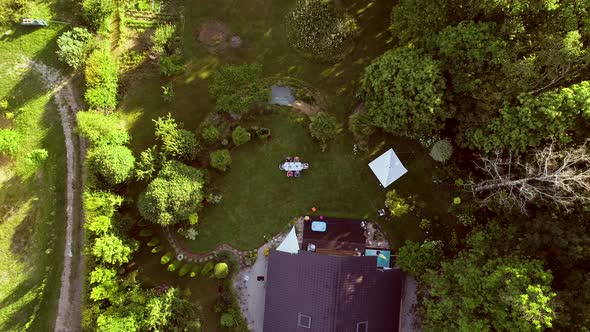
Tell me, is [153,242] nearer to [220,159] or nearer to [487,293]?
[220,159]

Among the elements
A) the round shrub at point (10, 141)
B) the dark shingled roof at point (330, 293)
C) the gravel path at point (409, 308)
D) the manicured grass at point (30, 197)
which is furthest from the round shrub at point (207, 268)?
the round shrub at point (10, 141)

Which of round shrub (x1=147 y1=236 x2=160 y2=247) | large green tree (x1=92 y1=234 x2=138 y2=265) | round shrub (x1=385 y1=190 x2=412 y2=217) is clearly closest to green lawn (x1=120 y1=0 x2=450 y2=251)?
round shrub (x1=385 y1=190 x2=412 y2=217)

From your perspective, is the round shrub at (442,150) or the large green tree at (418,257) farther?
the round shrub at (442,150)

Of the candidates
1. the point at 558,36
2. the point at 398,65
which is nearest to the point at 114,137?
the point at 398,65

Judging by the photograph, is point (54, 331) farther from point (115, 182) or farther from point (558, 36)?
point (558, 36)

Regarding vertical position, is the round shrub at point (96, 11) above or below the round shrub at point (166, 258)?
above

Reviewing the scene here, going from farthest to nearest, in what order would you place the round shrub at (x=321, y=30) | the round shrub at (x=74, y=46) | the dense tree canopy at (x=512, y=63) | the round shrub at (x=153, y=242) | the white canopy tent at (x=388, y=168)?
the round shrub at (x=321, y=30) < the round shrub at (x=74, y=46) < the white canopy tent at (x=388, y=168) < the round shrub at (x=153, y=242) < the dense tree canopy at (x=512, y=63)

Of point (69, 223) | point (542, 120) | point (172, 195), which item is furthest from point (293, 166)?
point (69, 223)

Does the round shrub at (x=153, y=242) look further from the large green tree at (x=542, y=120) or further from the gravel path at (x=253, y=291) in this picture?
the large green tree at (x=542, y=120)
